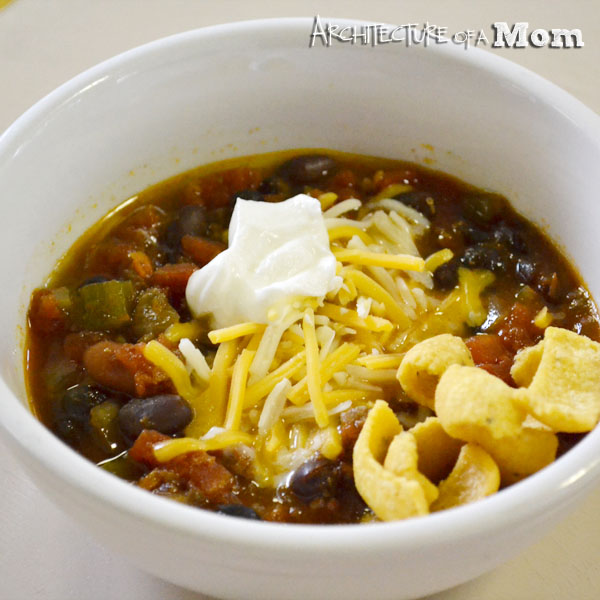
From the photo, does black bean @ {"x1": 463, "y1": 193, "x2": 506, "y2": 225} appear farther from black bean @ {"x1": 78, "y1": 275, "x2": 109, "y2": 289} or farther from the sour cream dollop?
black bean @ {"x1": 78, "y1": 275, "x2": 109, "y2": 289}

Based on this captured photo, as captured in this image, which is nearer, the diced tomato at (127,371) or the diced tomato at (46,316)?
the diced tomato at (127,371)

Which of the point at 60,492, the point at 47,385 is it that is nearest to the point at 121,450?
the point at 47,385

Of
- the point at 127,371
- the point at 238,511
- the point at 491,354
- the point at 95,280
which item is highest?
the point at 95,280

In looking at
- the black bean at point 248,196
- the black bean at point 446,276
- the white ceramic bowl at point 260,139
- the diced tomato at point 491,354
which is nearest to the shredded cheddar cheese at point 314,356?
the black bean at point 446,276

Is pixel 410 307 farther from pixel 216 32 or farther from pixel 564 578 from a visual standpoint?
pixel 216 32

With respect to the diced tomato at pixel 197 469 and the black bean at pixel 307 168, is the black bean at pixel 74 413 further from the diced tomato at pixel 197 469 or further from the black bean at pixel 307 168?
the black bean at pixel 307 168

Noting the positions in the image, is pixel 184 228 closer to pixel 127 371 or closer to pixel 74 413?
pixel 127 371

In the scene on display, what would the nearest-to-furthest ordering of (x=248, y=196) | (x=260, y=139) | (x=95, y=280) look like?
(x=95, y=280) → (x=248, y=196) → (x=260, y=139)

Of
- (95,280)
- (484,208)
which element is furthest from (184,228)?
(484,208)
